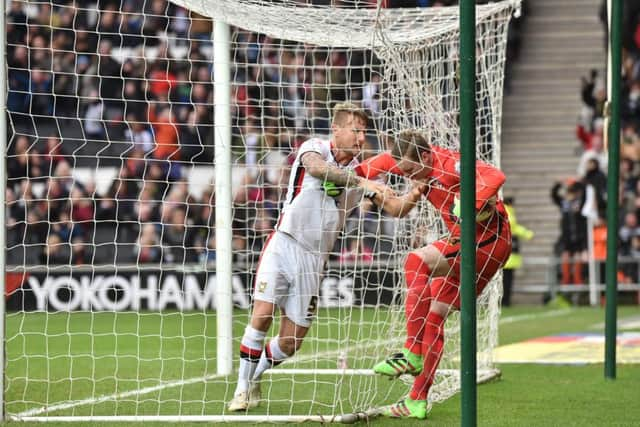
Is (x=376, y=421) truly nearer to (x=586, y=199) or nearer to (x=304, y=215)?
(x=304, y=215)

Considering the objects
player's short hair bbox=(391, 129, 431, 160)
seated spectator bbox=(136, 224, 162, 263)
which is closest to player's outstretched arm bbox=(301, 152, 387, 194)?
player's short hair bbox=(391, 129, 431, 160)

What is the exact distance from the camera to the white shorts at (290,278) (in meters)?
7.70

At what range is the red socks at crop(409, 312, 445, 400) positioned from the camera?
7516 mm

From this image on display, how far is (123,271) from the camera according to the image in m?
19.1

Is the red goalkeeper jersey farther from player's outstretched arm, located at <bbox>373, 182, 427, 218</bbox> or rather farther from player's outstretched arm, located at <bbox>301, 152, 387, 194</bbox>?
player's outstretched arm, located at <bbox>301, 152, 387, 194</bbox>

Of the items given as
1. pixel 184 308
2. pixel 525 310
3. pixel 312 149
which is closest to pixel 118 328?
pixel 184 308

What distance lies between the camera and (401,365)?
24.0 ft

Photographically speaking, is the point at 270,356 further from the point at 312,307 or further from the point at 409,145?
the point at 409,145

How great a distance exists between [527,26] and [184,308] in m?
12.1

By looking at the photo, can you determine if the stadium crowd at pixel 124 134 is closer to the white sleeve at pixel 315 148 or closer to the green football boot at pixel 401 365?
the white sleeve at pixel 315 148

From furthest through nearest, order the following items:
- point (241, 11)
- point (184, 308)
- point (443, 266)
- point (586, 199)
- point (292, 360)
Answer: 1. point (586, 199)
2. point (184, 308)
3. point (292, 360)
4. point (241, 11)
5. point (443, 266)

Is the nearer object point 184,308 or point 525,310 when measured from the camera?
point 184,308

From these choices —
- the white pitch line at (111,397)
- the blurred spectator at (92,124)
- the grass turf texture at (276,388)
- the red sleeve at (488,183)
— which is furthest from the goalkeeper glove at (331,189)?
the blurred spectator at (92,124)

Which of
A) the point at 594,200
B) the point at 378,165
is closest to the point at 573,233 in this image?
the point at 594,200
